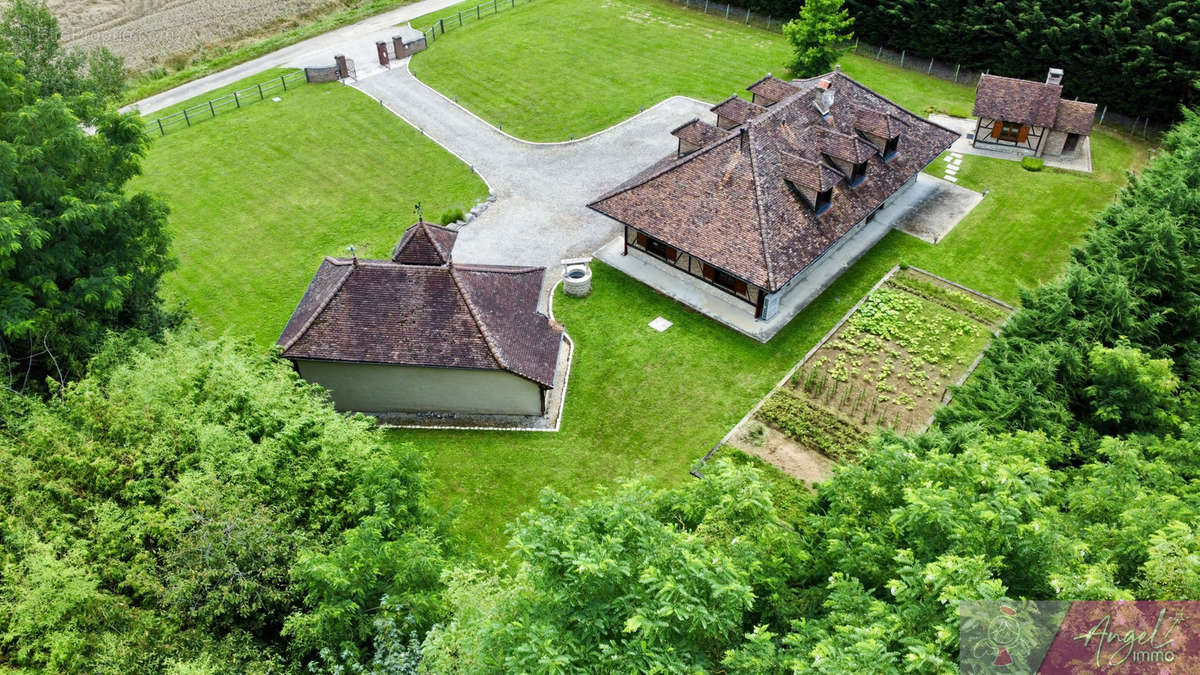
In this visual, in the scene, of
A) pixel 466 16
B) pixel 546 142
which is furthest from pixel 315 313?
pixel 466 16

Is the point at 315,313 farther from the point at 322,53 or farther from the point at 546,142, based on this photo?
the point at 322,53

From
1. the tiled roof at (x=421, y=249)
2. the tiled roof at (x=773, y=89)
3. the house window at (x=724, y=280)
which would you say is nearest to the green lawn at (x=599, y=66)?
the tiled roof at (x=773, y=89)

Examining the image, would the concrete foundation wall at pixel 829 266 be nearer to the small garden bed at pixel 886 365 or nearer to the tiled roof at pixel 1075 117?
the small garden bed at pixel 886 365

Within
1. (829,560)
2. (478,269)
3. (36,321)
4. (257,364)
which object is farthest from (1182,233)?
(36,321)

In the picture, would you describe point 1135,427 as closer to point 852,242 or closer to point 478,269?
point 852,242

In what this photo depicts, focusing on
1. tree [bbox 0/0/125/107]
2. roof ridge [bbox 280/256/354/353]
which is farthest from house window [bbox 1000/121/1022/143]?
tree [bbox 0/0/125/107]

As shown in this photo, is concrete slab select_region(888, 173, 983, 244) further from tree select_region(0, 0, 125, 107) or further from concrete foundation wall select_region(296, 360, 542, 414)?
tree select_region(0, 0, 125, 107)
